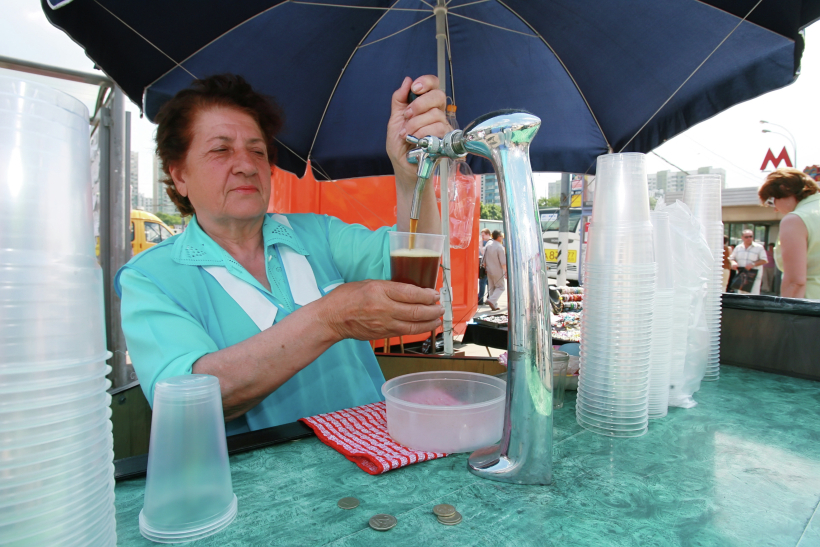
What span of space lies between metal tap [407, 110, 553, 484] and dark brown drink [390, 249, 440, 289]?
213 millimetres

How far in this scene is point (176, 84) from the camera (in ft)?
7.25

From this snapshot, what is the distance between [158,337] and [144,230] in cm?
997

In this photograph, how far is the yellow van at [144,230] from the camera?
9.52 m

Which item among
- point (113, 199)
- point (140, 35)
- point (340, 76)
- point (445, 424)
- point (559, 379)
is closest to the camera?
point (445, 424)

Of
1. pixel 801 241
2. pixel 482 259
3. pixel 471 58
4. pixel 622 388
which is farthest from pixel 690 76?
pixel 482 259

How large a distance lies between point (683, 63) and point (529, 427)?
2255 millimetres

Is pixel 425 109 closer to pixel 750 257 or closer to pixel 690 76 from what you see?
pixel 690 76

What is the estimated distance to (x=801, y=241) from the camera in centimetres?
346

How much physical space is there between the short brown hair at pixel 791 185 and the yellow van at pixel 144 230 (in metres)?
9.56

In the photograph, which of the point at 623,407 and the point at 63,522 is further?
the point at 623,407

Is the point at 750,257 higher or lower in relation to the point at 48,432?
higher

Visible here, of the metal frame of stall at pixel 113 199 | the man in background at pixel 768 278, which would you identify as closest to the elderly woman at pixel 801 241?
the metal frame of stall at pixel 113 199

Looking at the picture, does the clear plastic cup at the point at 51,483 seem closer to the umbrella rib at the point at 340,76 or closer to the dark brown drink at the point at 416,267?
the dark brown drink at the point at 416,267

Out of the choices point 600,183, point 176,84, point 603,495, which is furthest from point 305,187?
point 603,495
